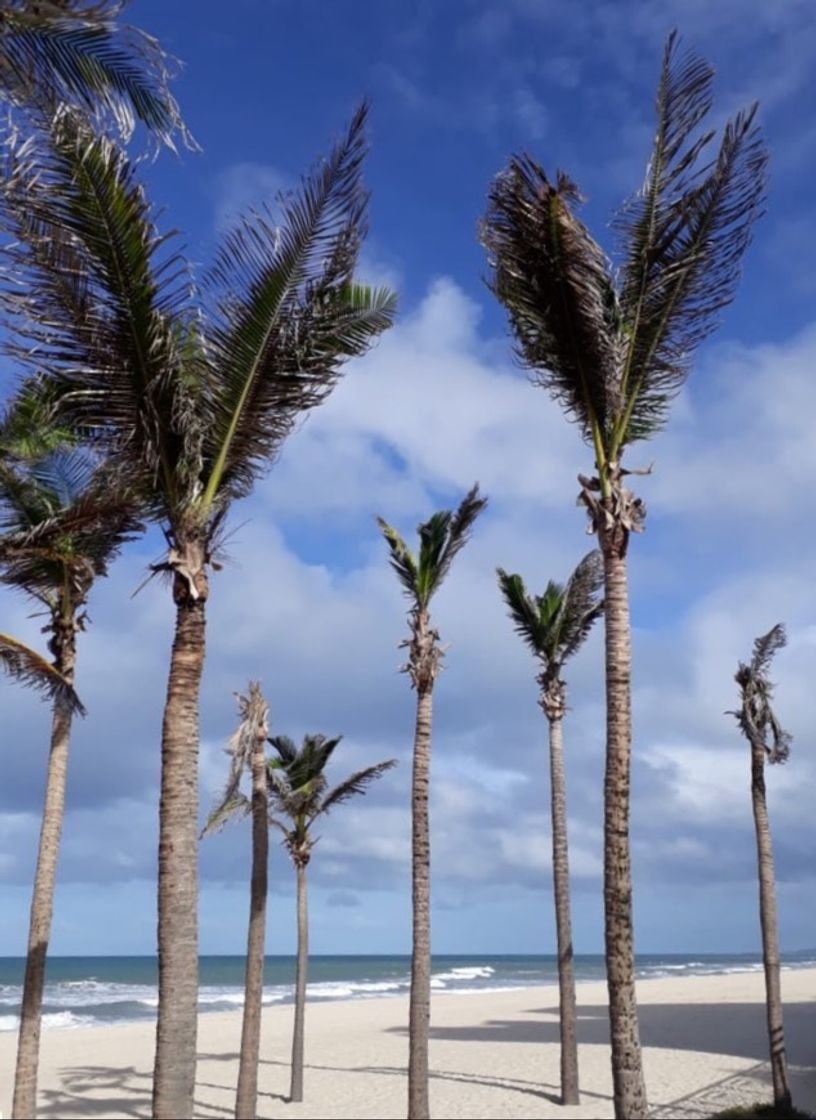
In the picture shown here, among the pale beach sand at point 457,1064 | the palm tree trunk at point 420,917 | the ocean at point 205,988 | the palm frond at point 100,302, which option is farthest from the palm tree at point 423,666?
the ocean at point 205,988

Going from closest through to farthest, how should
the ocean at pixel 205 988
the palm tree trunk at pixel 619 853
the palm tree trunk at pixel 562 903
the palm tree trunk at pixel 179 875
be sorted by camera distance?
1. the palm tree trunk at pixel 179 875
2. the palm tree trunk at pixel 619 853
3. the palm tree trunk at pixel 562 903
4. the ocean at pixel 205 988

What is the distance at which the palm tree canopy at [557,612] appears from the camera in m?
21.2

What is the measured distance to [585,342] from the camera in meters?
10.8

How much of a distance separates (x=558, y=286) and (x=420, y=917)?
33.0ft

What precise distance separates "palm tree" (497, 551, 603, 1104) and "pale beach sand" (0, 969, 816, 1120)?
2.55 m

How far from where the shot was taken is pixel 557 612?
2114 centimetres

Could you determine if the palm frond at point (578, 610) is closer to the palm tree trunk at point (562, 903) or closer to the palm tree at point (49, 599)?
the palm tree trunk at point (562, 903)

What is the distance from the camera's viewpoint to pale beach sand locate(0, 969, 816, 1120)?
787 inches

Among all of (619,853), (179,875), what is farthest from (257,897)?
(179,875)

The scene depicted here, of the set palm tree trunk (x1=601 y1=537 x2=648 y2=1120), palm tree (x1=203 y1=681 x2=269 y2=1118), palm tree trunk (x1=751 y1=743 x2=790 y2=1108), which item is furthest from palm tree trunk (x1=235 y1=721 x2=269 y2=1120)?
palm tree trunk (x1=601 y1=537 x2=648 y2=1120)

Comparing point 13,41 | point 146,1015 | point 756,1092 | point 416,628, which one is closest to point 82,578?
point 416,628

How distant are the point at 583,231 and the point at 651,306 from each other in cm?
115

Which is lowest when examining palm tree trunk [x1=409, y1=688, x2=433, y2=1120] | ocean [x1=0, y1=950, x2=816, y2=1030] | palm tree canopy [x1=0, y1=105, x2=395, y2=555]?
ocean [x1=0, y1=950, x2=816, y2=1030]

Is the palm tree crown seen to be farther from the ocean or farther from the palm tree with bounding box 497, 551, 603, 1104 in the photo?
the ocean
